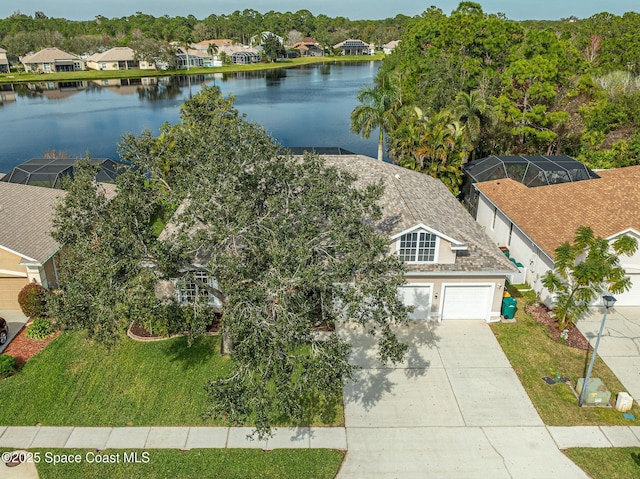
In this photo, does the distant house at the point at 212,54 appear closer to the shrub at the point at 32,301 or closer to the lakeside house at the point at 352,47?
the lakeside house at the point at 352,47

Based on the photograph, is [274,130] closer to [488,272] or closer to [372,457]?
[488,272]

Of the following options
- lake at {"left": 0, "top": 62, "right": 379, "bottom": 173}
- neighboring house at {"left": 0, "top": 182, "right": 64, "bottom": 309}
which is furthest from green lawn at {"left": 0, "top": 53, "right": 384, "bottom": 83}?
neighboring house at {"left": 0, "top": 182, "right": 64, "bottom": 309}

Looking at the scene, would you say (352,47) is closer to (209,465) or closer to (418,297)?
(418,297)

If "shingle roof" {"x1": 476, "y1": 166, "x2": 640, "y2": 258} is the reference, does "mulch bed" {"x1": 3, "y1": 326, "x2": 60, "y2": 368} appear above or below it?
below

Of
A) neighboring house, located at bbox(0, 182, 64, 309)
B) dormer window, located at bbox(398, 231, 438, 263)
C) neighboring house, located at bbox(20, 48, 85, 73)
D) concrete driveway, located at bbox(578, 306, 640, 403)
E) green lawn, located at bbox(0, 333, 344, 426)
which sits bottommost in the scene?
green lawn, located at bbox(0, 333, 344, 426)

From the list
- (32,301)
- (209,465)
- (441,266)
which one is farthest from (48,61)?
(209,465)

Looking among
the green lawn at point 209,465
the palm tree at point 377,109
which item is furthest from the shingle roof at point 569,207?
the green lawn at point 209,465

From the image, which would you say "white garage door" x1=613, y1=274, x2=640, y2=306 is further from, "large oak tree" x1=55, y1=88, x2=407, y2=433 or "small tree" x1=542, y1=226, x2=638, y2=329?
"large oak tree" x1=55, y1=88, x2=407, y2=433
